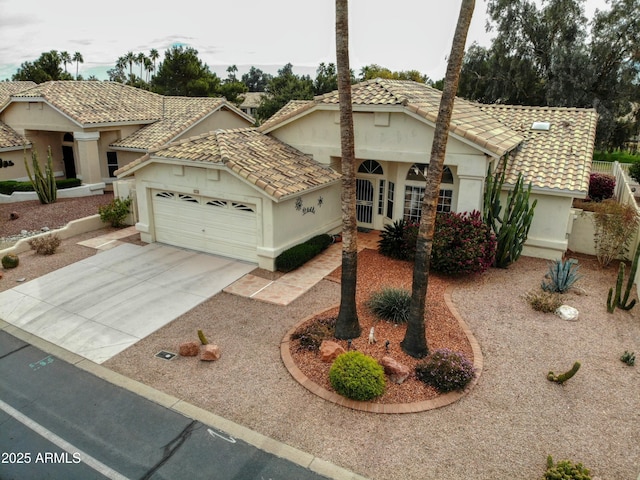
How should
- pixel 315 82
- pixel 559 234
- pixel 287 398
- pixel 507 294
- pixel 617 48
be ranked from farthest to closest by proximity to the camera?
1. pixel 315 82
2. pixel 617 48
3. pixel 559 234
4. pixel 507 294
5. pixel 287 398

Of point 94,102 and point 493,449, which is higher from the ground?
point 94,102

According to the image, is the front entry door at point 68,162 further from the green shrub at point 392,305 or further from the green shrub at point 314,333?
the green shrub at point 392,305

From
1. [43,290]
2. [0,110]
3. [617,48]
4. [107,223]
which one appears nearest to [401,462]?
[43,290]

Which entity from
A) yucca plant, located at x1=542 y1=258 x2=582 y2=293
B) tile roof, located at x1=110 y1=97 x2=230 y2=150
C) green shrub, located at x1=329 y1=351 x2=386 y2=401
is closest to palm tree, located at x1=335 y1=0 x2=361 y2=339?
green shrub, located at x1=329 y1=351 x2=386 y2=401

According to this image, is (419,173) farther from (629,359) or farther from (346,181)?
(629,359)

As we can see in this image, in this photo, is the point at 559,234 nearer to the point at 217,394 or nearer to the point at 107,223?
the point at 217,394

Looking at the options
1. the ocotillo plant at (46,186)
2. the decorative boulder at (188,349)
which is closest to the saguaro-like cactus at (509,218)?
the decorative boulder at (188,349)

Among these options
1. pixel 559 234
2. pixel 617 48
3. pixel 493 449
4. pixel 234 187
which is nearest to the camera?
pixel 493 449

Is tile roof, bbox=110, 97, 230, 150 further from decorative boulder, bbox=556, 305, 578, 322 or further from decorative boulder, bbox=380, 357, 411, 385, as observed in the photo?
decorative boulder, bbox=556, 305, 578, 322
